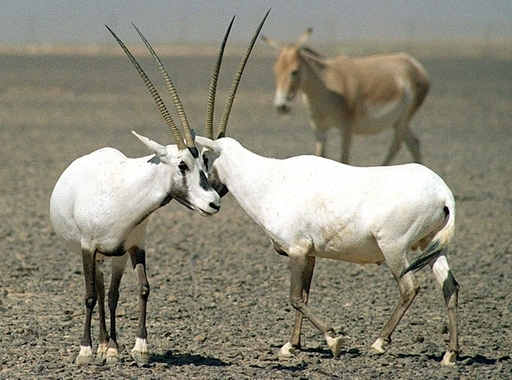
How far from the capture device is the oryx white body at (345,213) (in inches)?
289

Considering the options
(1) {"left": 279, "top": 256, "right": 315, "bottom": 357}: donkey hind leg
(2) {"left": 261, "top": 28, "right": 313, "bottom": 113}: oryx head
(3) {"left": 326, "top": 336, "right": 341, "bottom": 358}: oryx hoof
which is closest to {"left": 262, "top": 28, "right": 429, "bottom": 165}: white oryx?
(2) {"left": 261, "top": 28, "right": 313, "bottom": 113}: oryx head

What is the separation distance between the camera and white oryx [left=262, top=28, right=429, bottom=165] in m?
16.0

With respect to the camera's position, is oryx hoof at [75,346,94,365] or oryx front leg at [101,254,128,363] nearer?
oryx hoof at [75,346,94,365]

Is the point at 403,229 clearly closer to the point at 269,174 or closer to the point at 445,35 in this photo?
the point at 269,174

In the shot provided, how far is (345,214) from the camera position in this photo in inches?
291

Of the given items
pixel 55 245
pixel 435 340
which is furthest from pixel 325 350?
pixel 55 245

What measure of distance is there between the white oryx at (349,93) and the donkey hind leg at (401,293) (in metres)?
7.92

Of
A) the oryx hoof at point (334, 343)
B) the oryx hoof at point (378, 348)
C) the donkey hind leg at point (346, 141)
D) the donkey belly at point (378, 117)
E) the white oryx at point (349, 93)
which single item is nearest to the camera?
the oryx hoof at point (334, 343)

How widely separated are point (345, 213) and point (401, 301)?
703mm

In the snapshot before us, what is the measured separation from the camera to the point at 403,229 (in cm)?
731

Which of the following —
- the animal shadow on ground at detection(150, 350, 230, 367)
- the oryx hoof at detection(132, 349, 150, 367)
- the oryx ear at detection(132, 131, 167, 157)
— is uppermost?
the oryx ear at detection(132, 131, 167, 157)

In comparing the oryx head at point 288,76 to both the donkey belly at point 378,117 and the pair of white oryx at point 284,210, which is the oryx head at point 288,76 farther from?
the pair of white oryx at point 284,210

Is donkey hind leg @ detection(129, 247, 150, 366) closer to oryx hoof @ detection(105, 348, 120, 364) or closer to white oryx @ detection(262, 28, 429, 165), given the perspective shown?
oryx hoof @ detection(105, 348, 120, 364)

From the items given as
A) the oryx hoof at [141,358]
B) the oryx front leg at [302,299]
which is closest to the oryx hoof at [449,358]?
the oryx front leg at [302,299]
